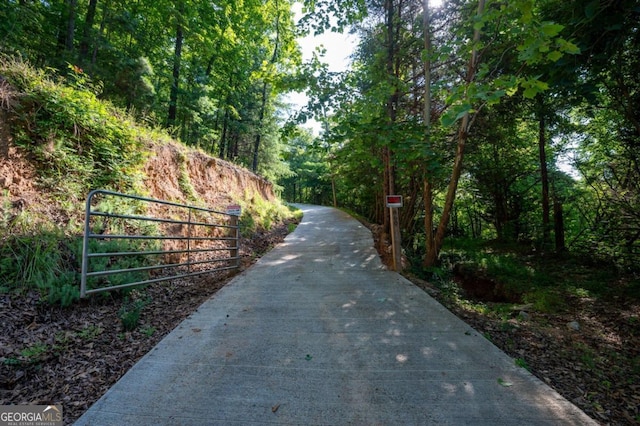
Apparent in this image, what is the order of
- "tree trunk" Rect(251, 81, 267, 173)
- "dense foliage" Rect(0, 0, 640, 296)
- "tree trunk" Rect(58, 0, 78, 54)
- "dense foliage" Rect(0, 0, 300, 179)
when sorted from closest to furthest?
"dense foliage" Rect(0, 0, 640, 296) < "dense foliage" Rect(0, 0, 300, 179) < "tree trunk" Rect(58, 0, 78, 54) < "tree trunk" Rect(251, 81, 267, 173)

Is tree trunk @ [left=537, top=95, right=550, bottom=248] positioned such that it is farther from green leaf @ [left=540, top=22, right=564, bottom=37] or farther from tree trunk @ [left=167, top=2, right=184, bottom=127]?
tree trunk @ [left=167, top=2, right=184, bottom=127]

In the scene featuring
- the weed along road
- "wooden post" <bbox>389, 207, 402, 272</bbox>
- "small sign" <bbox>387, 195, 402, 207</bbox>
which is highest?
"small sign" <bbox>387, 195, 402, 207</bbox>

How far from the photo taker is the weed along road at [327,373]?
1.84 metres

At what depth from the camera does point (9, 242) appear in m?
3.04

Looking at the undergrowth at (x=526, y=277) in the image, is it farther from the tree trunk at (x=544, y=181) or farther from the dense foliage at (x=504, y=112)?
the tree trunk at (x=544, y=181)

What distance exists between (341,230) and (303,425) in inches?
359

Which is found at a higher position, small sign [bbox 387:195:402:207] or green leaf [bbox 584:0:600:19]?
green leaf [bbox 584:0:600:19]

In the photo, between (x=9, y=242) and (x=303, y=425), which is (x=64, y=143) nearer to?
(x=9, y=242)

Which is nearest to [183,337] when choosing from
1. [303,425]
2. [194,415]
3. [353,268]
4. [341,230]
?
[194,415]

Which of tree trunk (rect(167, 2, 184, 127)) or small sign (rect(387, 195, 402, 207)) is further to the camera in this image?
tree trunk (rect(167, 2, 184, 127))

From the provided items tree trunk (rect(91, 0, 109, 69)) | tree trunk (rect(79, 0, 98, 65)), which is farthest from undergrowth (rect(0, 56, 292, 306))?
tree trunk (rect(79, 0, 98, 65))

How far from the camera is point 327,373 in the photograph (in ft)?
7.48

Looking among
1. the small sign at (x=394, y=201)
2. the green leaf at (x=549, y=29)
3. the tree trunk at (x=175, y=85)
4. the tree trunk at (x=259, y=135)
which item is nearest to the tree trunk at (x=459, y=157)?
the small sign at (x=394, y=201)

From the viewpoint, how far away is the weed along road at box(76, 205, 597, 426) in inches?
72.3
